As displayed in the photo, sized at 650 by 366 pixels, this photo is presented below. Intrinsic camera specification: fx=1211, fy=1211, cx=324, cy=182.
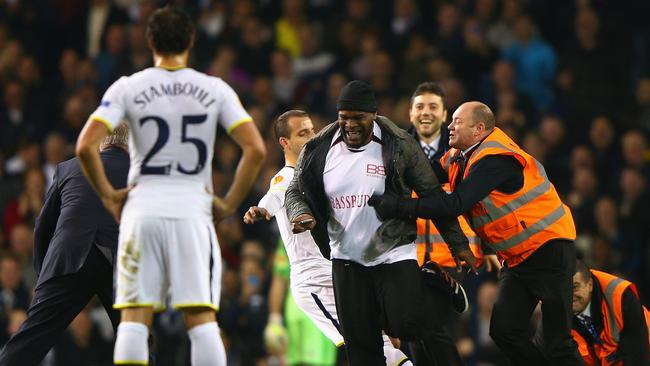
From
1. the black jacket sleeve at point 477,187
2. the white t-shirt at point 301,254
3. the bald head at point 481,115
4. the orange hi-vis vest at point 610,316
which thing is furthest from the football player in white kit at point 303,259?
the orange hi-vis vest at point 610,316

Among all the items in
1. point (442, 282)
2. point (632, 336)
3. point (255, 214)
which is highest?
point (255, 214)

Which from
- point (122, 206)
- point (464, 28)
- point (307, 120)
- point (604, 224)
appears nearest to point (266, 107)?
point (464, 28)

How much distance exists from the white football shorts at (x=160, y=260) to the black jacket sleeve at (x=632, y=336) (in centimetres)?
326

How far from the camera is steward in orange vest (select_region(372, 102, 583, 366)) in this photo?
7.80 m

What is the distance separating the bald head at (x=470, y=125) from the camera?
26.0ft

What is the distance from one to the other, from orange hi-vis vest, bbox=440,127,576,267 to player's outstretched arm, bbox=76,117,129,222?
2.41m

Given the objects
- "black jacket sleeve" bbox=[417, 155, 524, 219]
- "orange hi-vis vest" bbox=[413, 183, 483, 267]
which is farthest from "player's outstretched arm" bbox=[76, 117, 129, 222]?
"orange hi-vis vest" bbox=[413, 183, 483, 267]

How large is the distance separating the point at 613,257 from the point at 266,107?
15.7 ft

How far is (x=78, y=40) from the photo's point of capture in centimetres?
1683

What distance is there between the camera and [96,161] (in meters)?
6.41

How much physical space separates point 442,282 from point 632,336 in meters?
1.34

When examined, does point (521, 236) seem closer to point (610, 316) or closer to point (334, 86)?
point (610, 316)

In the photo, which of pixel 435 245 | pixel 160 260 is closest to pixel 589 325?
pixel 435 245

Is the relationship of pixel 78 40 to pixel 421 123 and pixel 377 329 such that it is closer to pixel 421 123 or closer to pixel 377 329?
pixel 421 123
